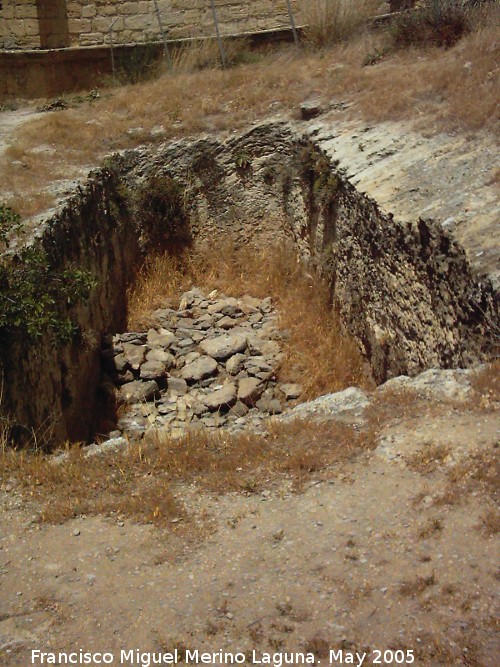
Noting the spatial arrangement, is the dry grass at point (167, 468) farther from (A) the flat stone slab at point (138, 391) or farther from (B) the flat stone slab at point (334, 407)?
(A) the flat stone slab at point (138, 391)

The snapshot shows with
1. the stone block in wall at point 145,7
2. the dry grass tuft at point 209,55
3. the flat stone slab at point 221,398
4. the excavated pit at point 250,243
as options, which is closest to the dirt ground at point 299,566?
the excavated pit at point 250,243

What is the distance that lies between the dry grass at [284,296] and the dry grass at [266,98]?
5.83 ft

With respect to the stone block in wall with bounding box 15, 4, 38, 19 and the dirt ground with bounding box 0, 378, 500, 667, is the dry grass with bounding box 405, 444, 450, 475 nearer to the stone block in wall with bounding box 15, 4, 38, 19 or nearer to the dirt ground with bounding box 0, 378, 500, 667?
the dirt ground with bounding box 0, 378, 500, 667

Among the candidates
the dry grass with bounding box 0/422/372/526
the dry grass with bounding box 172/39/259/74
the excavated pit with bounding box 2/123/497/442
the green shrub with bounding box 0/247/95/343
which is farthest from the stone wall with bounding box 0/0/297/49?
the dry grass with bounding box 0/422/372/526

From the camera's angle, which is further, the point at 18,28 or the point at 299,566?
the point at 18,28

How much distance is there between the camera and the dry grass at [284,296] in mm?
6918

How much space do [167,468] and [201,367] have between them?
3165mm

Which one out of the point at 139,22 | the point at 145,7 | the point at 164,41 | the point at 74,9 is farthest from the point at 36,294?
the point at 74,9

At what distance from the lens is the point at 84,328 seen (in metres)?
7.17

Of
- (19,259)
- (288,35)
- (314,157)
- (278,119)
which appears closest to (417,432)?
(19,259)

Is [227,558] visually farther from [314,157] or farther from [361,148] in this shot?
[314,157]

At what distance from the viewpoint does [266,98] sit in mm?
10070

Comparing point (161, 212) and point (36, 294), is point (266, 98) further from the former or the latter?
point (36, 294)

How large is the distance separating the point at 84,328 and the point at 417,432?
4155 mm
